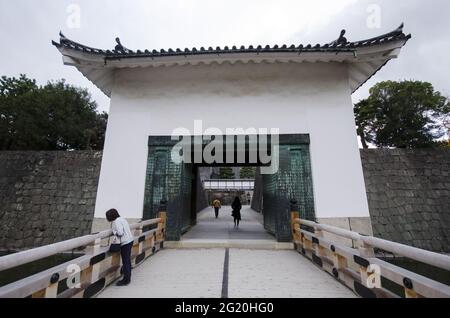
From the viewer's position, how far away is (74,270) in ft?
9.41

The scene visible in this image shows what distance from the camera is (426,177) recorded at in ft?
34.7

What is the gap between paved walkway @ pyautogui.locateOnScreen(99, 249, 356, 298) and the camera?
3465 millimetres

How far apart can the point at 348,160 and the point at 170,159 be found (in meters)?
5.26

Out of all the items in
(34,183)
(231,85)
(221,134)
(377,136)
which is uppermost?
(377,136)

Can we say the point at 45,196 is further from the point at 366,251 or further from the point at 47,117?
the point at 47,117

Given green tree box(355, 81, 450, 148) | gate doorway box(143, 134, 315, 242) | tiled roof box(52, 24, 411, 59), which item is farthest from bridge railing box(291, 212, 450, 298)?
green tree box(355, 81, 450, 148)

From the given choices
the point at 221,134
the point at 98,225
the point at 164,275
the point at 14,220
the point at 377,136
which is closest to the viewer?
the point at 164,275

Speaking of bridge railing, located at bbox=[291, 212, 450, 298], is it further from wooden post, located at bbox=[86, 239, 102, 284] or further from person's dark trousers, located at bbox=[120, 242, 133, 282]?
wooden post, located at bbox=[86, 239, 102, 284]

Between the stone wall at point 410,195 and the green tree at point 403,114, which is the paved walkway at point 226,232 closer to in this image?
the stone wall at point 410,195

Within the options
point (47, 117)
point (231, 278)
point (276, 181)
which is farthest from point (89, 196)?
point (47, 117)

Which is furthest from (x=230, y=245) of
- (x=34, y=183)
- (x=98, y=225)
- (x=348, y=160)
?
(x=34, y=183)

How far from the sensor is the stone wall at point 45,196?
10266mm

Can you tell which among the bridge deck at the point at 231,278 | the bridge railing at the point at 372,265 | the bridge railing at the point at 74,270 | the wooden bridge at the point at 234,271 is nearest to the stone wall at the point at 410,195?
the wooden bridge at the point at 234,271
